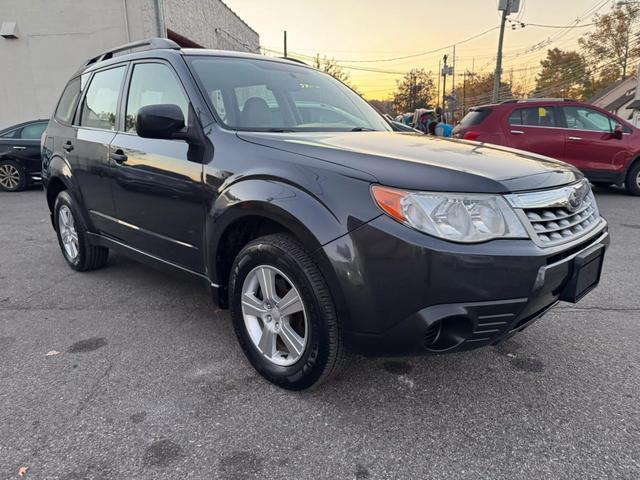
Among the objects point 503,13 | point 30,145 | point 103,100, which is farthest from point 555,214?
point 503,13

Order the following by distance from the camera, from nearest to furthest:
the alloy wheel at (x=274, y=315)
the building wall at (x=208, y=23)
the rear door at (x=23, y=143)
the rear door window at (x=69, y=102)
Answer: the alloy wheel at (x=274, y=315)
the rear door window at (x=69, y=102)
the rear door at (x=23, y=143)
the building wall at (x=208, y=23)

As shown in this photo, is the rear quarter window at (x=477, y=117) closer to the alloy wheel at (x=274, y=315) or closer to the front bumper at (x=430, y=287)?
the front bumper at (x=430, y=287)

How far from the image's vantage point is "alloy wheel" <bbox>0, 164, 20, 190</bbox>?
33.7 ft

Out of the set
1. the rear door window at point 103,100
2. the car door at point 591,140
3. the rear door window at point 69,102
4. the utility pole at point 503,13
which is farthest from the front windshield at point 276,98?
the utility pole at point 503,13

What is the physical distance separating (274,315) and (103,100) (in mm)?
2538

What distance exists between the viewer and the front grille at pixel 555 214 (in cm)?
194

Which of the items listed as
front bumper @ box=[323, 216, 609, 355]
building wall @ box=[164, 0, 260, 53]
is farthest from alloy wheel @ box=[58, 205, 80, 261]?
building wall @ box=[164, 0, 260, 53]

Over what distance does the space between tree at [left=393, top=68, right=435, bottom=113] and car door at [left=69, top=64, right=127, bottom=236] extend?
6033 centimetres

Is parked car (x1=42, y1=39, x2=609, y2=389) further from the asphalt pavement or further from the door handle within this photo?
the asphalt pavement

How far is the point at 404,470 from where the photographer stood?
1.86m

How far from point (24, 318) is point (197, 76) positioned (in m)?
2.18

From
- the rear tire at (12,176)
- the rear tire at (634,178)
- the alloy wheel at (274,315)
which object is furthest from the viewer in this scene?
the rear tire at (12,176)

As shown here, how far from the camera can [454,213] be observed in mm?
1854

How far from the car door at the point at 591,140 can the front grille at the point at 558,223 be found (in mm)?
7045
